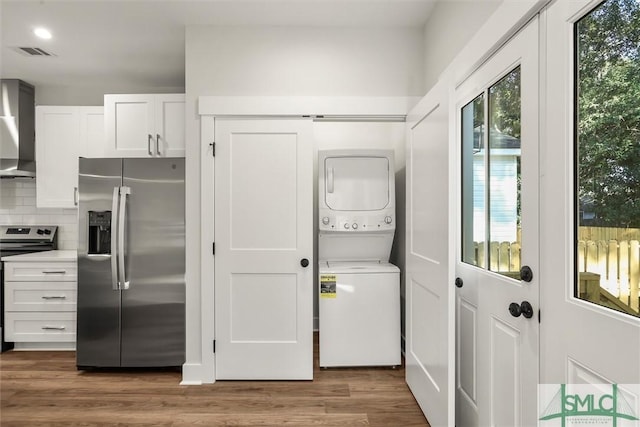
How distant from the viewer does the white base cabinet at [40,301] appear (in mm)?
3414

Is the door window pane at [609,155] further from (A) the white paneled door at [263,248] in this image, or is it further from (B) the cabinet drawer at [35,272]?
(B) the cabinet drawer at [35,272]

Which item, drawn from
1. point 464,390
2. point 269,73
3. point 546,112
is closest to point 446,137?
point 546,112

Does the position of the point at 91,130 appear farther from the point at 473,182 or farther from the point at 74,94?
the point at 473,182

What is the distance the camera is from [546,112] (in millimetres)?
1316

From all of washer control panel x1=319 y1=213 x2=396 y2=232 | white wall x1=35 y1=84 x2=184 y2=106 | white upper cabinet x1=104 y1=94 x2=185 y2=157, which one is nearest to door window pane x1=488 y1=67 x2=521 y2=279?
washer control panel x1=319 y1=213 x2=396 y2=232

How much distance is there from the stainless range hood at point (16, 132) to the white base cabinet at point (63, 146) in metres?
0.18

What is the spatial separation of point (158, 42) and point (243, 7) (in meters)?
0.95

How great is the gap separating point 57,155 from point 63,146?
11cm

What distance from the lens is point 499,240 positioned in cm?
168

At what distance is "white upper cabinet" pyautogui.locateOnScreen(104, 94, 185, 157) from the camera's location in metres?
3.17

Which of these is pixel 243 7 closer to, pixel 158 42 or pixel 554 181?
pixel 158 42

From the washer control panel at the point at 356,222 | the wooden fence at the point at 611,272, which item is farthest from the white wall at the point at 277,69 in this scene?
→ the wooden fence at the point at 611,272

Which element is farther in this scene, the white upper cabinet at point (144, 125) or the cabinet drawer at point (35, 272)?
the cabinet drawer at point (35, 272)

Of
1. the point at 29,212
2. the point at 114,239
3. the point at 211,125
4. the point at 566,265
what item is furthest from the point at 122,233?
the point at 566,265
